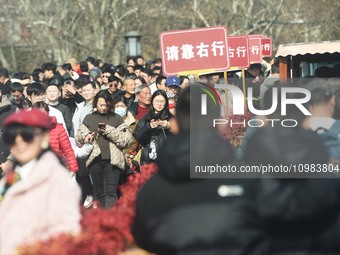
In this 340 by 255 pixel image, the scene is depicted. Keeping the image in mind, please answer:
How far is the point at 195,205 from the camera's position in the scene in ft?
17.7

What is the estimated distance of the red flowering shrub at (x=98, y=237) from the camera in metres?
5.69

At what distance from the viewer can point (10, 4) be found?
5025 cm

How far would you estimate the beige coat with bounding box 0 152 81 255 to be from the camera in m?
6.02

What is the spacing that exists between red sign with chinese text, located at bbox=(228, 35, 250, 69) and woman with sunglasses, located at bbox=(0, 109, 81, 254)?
11420 millimetres

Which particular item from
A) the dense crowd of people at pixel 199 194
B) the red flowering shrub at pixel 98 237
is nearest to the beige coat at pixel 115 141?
the dense crowd of people at pixel 199 194

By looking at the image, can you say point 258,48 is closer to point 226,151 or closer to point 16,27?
point 226,151

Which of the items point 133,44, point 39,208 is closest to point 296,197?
point 39,208

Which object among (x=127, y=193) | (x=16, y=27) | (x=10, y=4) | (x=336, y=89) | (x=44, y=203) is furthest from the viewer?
(x=16, y=27)

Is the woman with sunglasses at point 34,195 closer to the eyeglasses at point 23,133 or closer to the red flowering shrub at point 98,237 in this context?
the eyeglasses at point 23,133

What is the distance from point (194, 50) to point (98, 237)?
27.5ft

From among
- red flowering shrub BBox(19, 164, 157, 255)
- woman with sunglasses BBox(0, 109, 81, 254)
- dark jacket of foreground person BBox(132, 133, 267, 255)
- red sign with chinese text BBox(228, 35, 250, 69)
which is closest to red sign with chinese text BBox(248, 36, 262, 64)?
red sign with chinese text BBox(228, 35, 250, 69)

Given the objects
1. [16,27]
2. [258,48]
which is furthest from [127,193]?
[16,27]

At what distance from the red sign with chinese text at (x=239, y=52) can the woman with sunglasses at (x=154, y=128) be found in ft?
16.3

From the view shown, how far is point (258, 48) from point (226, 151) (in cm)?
1788
